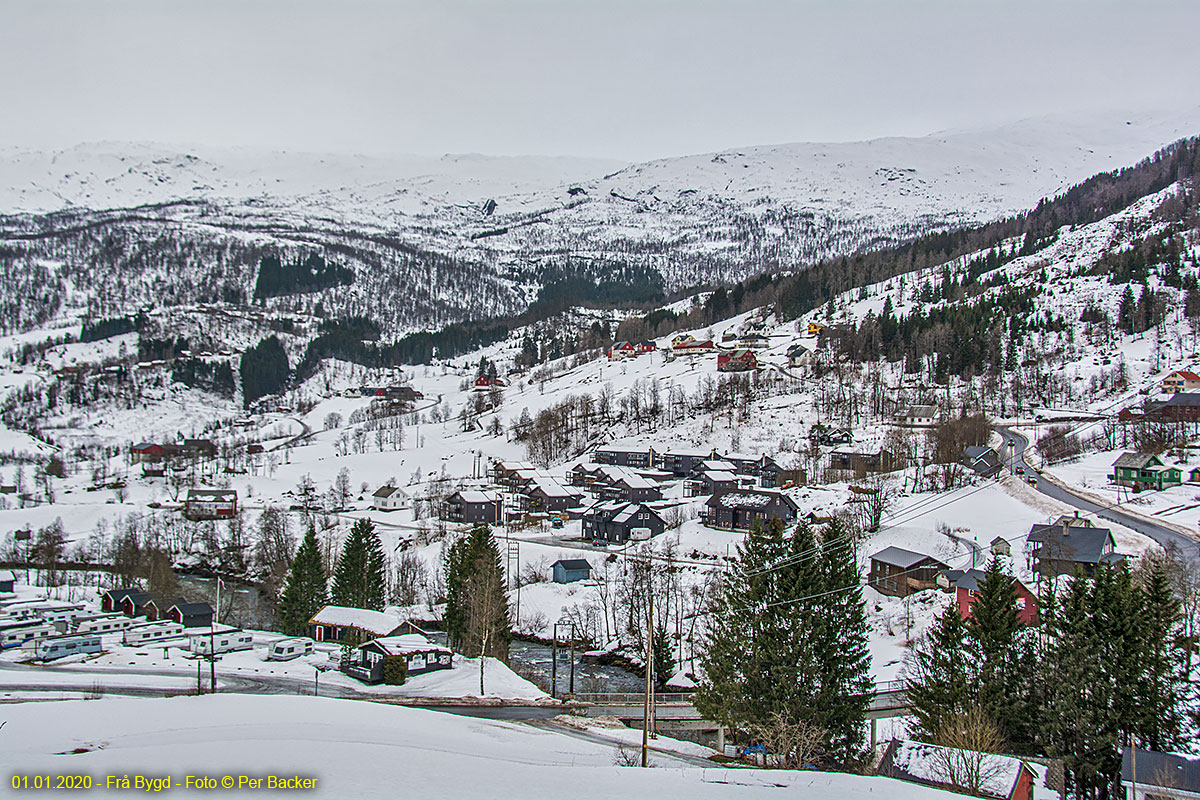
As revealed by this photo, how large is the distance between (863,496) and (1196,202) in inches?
5021

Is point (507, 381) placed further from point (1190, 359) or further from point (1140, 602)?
point (1140, 602)

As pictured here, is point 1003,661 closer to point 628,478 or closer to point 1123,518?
point 1123,518

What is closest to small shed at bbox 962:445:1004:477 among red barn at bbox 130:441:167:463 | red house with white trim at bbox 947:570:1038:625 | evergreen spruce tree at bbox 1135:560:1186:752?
red house with white trim at bbox 947:570:1038:625

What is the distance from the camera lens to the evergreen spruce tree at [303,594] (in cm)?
4706

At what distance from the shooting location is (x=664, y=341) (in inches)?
6280

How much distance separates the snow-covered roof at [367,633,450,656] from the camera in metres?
35.7

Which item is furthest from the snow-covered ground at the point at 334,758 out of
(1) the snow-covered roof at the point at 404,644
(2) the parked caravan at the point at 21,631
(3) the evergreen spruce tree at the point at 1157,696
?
(2) the parked caravan at the point at 21,631

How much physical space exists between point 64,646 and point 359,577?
15.5 m

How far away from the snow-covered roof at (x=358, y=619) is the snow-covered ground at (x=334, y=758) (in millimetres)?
20624

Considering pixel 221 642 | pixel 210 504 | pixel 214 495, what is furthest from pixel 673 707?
pixel 214 495

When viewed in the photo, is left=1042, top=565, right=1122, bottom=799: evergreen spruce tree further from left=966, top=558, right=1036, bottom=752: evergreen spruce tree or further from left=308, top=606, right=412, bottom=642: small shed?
left=308, top=606, right=412, bottom=642: small shed

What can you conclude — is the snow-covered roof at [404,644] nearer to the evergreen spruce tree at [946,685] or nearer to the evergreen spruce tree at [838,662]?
the evergreen spruce tree at [838,662]

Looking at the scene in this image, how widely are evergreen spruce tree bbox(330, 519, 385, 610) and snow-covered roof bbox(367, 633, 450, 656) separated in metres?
11.6

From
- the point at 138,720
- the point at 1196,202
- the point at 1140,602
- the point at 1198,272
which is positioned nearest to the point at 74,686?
the point at 138,720
